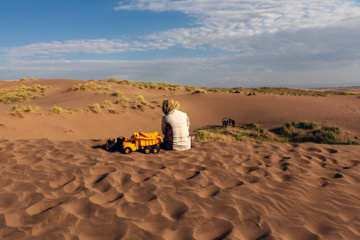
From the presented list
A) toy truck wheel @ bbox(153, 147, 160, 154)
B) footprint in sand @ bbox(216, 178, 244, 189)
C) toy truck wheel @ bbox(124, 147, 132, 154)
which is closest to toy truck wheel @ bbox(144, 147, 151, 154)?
toy truck wheel @ bbox(153, 147, 160, 154)

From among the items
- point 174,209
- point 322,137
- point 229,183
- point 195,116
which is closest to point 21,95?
point 195,116

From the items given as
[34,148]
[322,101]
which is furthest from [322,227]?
[322,101]

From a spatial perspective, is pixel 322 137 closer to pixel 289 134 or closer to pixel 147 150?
pixel 289 134

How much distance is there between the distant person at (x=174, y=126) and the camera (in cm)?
569

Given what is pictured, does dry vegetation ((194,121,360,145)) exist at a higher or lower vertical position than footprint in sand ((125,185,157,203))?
lower

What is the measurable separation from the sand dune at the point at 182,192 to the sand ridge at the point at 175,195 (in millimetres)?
14

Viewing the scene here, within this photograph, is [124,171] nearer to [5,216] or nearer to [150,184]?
[150,184]

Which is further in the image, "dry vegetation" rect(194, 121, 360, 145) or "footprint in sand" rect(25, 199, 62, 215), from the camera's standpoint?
"dry vegetation" rect(194, 121, 360, 145)

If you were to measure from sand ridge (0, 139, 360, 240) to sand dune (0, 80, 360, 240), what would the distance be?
1 cm

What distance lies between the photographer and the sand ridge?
2.70m

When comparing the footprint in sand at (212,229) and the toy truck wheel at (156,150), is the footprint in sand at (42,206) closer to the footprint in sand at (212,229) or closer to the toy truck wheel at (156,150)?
the footprint in sand at (212,229)

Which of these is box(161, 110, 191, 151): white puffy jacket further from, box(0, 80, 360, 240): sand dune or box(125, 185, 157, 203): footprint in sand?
box(125, 185, 157, 203): footprint in sand

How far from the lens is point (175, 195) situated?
350 cm

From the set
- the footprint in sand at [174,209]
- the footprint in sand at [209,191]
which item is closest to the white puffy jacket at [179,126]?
the footprint in sand at [209,191]
